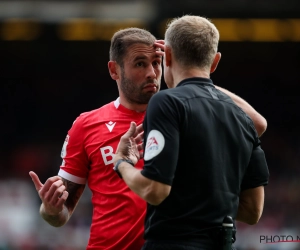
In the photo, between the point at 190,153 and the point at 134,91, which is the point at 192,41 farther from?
the point at 134,91

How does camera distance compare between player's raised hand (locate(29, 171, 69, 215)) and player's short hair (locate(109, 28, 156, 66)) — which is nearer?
player's raised hand (locate(29, 171, 69, 215))

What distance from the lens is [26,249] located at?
11.5 meters

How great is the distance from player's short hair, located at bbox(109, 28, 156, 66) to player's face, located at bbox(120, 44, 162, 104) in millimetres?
30

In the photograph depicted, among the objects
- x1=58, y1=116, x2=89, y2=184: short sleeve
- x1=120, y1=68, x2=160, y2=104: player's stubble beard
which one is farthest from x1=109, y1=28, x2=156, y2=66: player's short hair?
x1=58, y1=116, x2=89, y2=184: short sleeve

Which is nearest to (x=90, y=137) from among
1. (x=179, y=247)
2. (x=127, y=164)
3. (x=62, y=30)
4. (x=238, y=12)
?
(x=127, y=164)

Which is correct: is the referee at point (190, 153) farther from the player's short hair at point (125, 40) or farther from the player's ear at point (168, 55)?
the player's short hair at point (125, 40)

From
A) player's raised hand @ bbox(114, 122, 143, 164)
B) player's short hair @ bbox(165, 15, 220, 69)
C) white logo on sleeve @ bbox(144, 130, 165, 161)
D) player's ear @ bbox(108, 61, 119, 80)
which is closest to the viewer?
white logo on sleeve @ bbox(144, 130, 165, 161)

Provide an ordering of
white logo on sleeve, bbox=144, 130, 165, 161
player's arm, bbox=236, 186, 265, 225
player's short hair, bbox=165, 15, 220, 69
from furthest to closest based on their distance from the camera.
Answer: player's arm, bbox=236, 186, 265, 225 → player's short hair, bbox=165, 15, 220, 69 → white logo on sleeve, bbox=144, 130, 165, 161

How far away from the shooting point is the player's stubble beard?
3.92 m

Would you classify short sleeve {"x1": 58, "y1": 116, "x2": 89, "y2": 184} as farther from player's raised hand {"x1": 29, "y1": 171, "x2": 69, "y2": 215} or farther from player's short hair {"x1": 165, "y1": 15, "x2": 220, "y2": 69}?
player's short hair {"x1": 165, "y1": 15, "x2": 220, "y2": 69}

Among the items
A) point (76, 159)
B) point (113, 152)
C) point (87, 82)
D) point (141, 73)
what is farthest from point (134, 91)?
point (87, 82)

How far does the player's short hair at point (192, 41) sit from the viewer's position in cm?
299

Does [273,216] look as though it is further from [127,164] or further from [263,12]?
[127,164]

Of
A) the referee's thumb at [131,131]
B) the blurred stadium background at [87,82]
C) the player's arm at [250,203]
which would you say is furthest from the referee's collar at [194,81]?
the blurred stadium background at [87,82]
